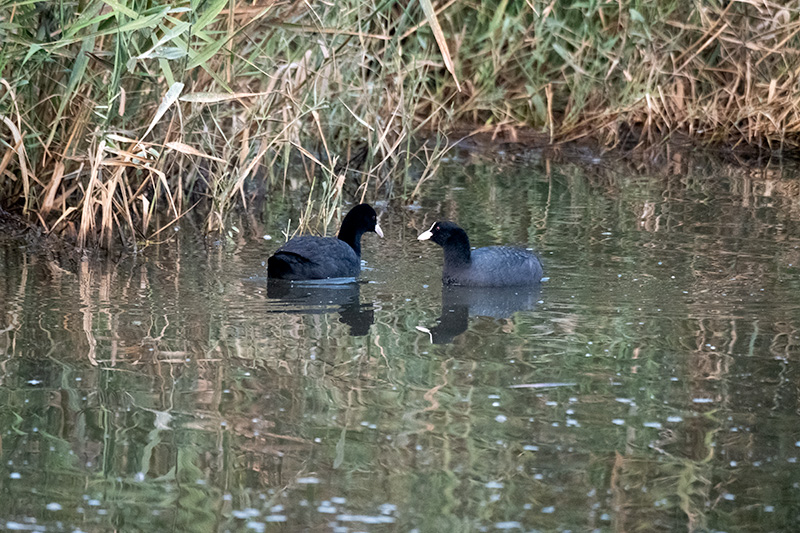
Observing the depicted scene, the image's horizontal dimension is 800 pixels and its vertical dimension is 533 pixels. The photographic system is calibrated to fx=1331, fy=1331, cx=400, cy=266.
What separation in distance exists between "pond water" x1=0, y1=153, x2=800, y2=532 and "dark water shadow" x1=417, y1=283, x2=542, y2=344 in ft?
0.08

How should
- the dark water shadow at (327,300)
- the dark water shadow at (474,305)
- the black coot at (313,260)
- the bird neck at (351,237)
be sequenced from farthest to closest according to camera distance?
the bird neck at (351,237), the black coot at (313,260), the dark water shadow at (327,300), the dark water shadow at (474,305)

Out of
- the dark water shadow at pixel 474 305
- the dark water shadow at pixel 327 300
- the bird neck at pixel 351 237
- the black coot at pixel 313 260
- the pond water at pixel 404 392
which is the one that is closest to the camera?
the pond water at pixel 404 392

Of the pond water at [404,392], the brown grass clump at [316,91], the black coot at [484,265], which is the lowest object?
the pond water at [404,392]

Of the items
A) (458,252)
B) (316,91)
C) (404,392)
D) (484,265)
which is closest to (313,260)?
(458,252)

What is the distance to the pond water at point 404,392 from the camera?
3943 millimetres

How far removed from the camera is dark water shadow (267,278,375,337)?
20.7ft

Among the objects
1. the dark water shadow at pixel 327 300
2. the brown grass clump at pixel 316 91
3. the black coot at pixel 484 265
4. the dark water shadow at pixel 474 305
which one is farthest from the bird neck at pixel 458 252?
the brown grass clump at pixel 316 91

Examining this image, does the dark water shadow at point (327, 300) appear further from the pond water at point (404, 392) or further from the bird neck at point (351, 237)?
the bird neck at point (351, 237)

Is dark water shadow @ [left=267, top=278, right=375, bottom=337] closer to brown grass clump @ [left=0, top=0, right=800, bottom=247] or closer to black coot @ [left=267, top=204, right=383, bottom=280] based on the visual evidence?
black coot @ [left=267, top=204, right=383, bottom=280]

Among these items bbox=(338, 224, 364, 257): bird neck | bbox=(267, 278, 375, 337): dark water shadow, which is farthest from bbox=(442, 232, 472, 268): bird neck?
bbox=(338, 224, 364, 257): bird neck

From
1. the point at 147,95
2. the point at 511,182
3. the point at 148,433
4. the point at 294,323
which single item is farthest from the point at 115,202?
the point at 511,182

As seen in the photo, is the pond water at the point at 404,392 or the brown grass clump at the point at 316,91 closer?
the pond water at the point at 404,392

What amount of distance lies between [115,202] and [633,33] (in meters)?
6.59

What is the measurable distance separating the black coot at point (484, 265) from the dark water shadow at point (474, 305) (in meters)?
0.04
